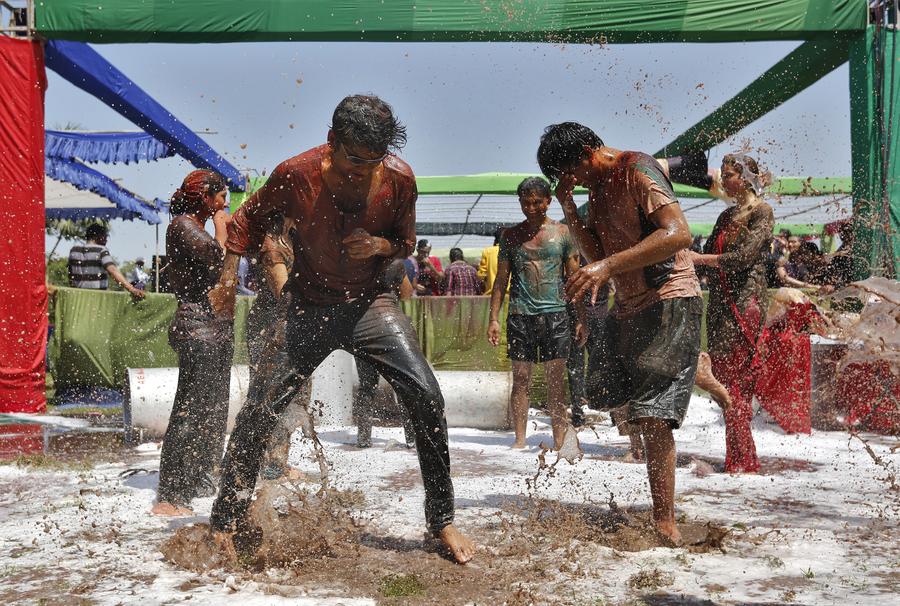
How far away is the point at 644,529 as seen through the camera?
3795 millimetres

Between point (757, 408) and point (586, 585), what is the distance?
16.6 feet

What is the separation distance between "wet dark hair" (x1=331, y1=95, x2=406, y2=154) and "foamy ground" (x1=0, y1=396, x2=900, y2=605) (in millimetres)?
1661

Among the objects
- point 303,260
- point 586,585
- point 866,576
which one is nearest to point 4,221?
point 303,260

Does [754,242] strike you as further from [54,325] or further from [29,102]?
[54,325]

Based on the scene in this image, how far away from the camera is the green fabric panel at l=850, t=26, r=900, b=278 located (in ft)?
25.0

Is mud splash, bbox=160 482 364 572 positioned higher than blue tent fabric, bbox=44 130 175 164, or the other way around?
blue tent fabric, bbox=44 130 175 164

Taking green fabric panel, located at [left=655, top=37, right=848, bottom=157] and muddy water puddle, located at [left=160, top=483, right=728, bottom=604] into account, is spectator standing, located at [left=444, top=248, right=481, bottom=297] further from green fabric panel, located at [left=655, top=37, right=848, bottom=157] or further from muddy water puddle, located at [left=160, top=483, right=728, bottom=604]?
muddy water puddle, located at [left=160, top=483, right=728, bottom=604]

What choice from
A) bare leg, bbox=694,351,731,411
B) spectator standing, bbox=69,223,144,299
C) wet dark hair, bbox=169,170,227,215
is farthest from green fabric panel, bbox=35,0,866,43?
wet dark hair, bbox=169,170,227,215

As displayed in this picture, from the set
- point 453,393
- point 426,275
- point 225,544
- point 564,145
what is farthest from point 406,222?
point 426,275

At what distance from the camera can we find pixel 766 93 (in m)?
10.0

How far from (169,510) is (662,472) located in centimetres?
247

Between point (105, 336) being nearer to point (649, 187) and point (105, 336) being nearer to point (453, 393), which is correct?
point (453, 393)

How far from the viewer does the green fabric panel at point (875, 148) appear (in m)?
7.61

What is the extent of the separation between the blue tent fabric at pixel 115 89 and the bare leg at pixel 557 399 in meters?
5.81
